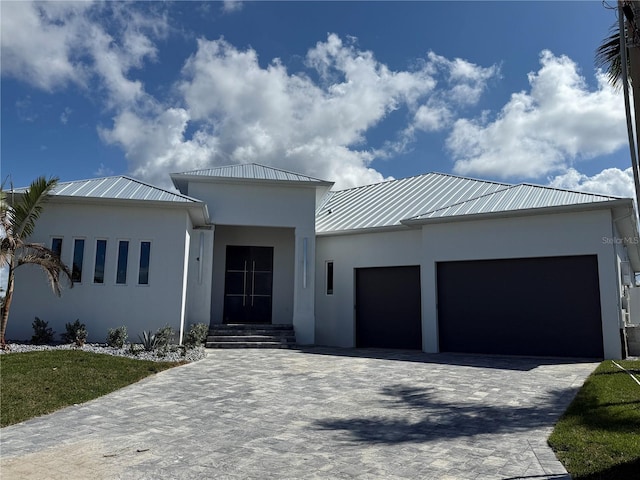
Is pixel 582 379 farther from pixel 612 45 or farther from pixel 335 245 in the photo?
pixel 335 245

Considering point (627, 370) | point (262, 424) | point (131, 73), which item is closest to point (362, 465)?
point (262, 424)

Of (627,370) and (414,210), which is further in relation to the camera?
(414,210)

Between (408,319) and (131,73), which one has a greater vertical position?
(131,73)

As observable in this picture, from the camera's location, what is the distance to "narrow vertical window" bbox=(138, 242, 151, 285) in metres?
13.7

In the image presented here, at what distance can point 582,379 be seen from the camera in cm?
934

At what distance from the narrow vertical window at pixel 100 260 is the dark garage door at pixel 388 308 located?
324 inches

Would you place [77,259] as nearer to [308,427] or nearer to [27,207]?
[27,207]

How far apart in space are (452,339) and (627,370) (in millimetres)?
4946

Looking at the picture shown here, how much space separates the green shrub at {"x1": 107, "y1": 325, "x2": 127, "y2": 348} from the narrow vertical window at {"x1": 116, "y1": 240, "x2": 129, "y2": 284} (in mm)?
1618

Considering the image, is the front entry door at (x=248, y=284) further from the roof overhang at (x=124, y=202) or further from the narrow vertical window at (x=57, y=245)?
the narrow vertical window at (x=57, y=245)

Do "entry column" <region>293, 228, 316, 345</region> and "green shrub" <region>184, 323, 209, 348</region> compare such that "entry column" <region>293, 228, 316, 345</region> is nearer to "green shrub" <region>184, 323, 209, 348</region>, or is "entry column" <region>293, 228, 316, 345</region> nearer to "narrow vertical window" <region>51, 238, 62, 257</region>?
"green shrub" <region>184, 323, 209, 348</region>

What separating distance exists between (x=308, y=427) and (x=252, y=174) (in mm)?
11744

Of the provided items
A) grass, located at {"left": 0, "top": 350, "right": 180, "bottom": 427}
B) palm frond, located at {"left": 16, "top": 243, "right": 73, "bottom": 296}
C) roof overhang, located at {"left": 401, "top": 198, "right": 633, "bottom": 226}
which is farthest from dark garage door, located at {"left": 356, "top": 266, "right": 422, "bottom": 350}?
palm frond, located at {"left": 16, "top": 243, "right": 73, "bottom": 296}

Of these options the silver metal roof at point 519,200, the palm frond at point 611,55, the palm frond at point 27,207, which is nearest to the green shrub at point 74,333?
the palm frond at point 27,207
